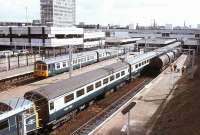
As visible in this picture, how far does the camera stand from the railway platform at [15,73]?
43166 millimetres

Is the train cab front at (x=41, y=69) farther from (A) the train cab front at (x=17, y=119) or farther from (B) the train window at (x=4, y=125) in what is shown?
(B) the train window at (x=4, y=125)

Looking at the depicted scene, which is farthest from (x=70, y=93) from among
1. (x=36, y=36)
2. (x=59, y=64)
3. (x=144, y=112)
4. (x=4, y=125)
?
(x=36, y=36)

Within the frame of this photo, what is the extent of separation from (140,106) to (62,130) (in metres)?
8.94

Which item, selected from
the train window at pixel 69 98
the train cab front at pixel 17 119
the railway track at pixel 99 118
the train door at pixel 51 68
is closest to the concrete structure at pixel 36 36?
the train door at pixel 51 68

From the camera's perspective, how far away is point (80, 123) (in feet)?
84.3

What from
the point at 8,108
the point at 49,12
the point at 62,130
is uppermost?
the point at 49,12

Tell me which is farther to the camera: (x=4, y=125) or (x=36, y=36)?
(x=36, y=36)

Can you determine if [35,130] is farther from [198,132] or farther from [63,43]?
[63,43]

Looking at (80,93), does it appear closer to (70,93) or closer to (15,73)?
(70,93)

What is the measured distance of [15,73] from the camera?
1796 inches

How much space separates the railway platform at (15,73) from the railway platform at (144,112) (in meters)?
19.3

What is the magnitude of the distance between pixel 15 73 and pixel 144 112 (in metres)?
24.8

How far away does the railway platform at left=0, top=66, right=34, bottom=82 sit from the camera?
43166 mm

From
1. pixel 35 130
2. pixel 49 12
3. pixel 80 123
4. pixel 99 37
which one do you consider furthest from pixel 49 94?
pixel 49 12
